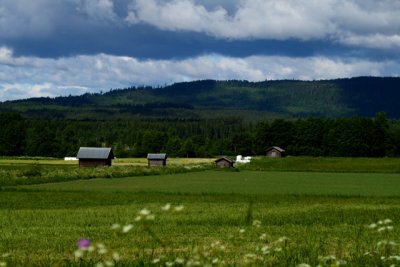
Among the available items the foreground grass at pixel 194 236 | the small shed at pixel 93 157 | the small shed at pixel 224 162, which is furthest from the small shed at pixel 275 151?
the foreground grass at pixel 194 236

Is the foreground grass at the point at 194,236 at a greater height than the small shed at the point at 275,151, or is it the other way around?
the small shed at the point at 275,151

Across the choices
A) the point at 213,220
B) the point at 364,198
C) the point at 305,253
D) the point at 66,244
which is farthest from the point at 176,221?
the point at 364,198

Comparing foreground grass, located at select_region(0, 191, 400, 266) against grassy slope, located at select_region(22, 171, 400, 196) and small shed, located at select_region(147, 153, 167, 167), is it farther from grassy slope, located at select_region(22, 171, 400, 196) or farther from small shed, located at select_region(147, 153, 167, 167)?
small shed, located at select_region(147, 153, 167, 167)

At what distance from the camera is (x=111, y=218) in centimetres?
2559

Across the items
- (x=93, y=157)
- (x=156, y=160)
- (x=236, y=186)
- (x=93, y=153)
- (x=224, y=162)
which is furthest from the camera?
(x=156, y=160)

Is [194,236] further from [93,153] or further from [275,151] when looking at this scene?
[275,151]

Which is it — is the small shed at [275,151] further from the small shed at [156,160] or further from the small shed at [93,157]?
the small shed at [93,157]

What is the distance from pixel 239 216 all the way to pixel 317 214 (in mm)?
3741

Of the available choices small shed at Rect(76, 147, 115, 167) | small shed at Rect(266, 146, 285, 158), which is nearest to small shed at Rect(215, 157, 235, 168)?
small shed at Rect(76, 147, 115, 167)

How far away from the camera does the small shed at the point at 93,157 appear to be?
123 meters

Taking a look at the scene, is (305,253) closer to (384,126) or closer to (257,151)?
(384,126)

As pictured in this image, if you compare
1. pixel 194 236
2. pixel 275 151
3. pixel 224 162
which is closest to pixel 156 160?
pixel 224 162

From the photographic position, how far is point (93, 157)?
123062 millimetres

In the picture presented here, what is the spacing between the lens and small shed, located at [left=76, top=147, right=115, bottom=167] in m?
123
